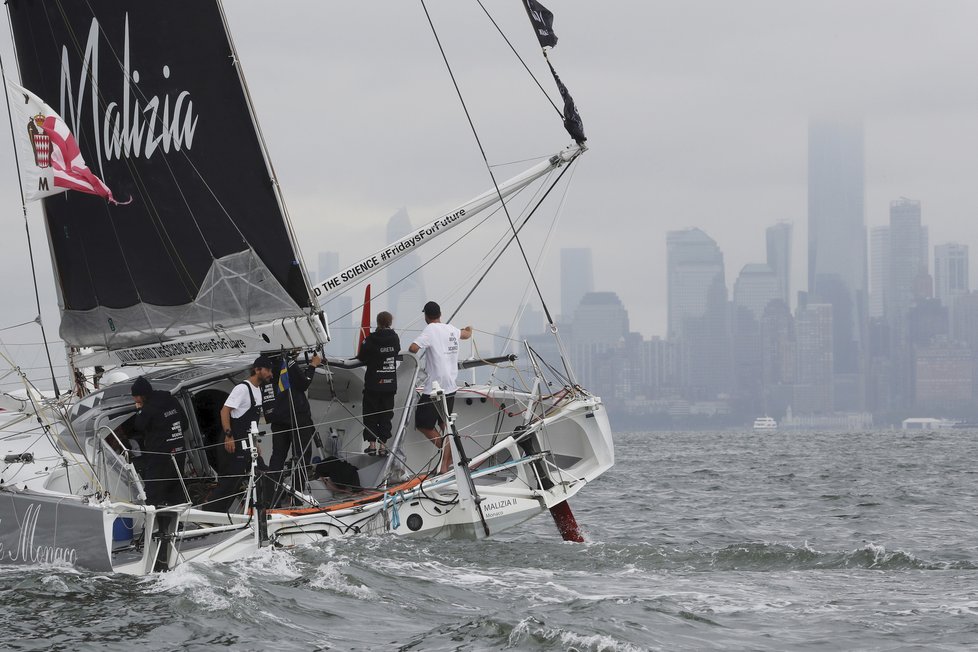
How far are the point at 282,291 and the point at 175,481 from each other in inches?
77.1

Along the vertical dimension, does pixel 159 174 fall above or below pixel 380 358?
above

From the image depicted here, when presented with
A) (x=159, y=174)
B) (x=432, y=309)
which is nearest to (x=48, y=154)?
(x=159, y=174)

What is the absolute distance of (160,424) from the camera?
993 cm

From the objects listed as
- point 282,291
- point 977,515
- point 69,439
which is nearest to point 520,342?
point 282,291

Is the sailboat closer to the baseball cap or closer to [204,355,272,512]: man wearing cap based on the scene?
[204,355,272,512]: man wearing cap

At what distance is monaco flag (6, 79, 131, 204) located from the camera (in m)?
11.3

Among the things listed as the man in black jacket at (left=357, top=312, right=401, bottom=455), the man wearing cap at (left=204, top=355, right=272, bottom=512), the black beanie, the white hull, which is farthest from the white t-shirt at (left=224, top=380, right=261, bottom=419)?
the man in black jacket at (left=357, top=312, right=401, bottom=455)

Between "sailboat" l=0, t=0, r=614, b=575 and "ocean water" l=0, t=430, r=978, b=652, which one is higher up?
"sailboat" l=0, t=0, r=614, b=575

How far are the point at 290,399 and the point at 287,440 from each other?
34 centimetres

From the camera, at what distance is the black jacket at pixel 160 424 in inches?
389

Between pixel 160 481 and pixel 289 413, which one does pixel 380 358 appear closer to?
pixel 289 413

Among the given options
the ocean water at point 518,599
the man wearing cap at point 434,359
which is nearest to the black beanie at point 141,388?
the ocean water at point 518,599

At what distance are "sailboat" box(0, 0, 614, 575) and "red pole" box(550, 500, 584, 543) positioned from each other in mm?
18

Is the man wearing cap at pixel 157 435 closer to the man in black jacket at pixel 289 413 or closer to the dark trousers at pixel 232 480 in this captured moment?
the dark trousers at pixel 232 480
